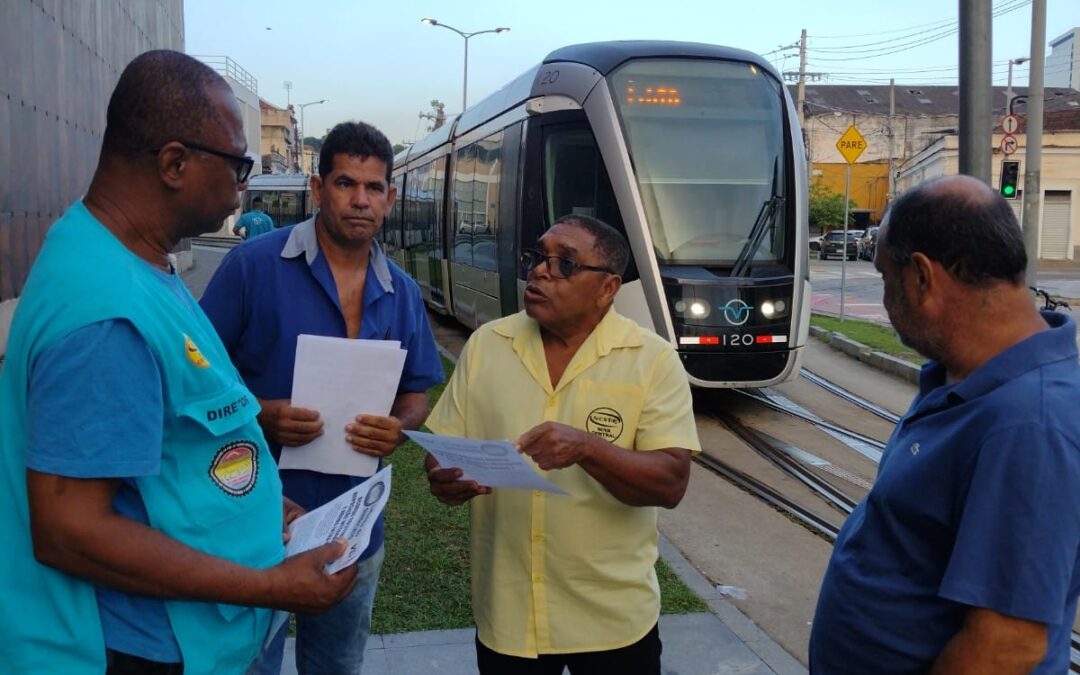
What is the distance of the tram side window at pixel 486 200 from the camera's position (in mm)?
11742

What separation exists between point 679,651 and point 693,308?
4972 mm

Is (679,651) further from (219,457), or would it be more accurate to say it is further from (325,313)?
(219,457)

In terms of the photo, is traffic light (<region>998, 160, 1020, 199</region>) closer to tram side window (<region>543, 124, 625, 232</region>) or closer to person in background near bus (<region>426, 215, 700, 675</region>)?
Answer: tram side window (<region>543, 124, 625, 232</region>)

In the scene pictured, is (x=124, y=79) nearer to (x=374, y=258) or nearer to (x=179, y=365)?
(x=179, y=365)

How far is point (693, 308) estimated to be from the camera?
914 centimetres

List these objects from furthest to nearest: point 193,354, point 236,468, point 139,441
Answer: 1. point 236,468
2. point 193,354
3. point 139,441

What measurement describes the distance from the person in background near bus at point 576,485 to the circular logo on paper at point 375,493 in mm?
422

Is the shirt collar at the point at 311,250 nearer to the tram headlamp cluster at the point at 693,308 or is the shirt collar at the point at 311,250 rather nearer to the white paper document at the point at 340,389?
the white paper document at the point at 340,389

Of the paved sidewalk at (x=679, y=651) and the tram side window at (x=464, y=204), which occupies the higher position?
the tram side window at (x=464, y=204)

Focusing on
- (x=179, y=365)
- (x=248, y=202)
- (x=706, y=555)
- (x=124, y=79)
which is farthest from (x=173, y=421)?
(x=248, y=202)

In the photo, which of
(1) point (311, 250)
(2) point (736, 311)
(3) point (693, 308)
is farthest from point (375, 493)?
(2) point (736, 311)

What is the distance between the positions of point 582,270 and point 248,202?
39060 millimetres

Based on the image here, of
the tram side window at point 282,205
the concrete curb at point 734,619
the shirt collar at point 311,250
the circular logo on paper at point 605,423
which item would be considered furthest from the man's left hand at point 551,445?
the tram side window at point 282,205

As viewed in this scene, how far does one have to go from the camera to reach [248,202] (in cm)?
3988
